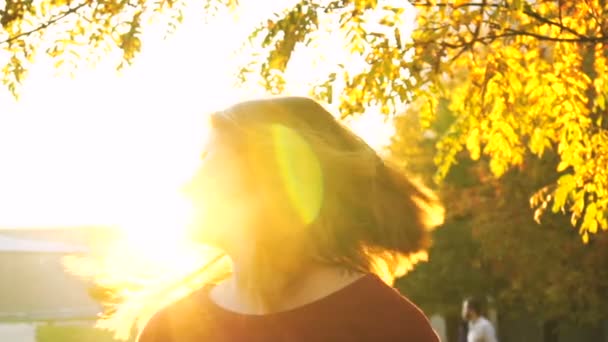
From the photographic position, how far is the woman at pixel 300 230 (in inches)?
109

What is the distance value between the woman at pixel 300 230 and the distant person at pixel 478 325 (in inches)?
629

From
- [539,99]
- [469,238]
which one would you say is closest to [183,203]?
[539,99]

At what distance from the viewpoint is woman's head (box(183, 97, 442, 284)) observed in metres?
2.77

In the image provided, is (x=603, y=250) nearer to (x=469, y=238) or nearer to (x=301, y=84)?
(x=469, y=238)

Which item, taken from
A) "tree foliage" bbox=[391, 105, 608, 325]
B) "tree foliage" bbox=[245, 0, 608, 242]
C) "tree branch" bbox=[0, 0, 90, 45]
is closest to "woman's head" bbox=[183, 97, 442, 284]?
"tree foliage" bbox=[245, 0, 608, 242]

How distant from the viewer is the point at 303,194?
109 inches

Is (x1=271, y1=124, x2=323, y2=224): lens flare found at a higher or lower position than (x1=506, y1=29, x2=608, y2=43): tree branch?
higher

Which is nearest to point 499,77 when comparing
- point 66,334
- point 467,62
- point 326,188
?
point 467,62

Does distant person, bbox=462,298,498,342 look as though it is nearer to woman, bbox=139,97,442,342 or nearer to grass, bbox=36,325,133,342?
woman, bbox=139,97,442,342

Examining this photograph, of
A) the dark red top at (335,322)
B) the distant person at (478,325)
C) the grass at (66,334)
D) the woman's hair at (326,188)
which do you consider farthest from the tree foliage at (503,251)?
the dark red top at (335,322)

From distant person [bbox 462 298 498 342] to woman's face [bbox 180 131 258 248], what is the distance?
1614cm

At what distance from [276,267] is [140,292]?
1.99ft

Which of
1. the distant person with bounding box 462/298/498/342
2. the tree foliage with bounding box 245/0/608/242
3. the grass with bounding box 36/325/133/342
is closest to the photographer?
the tree foliage with bounding box 245/0/608/242

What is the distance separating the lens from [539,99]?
875cm
